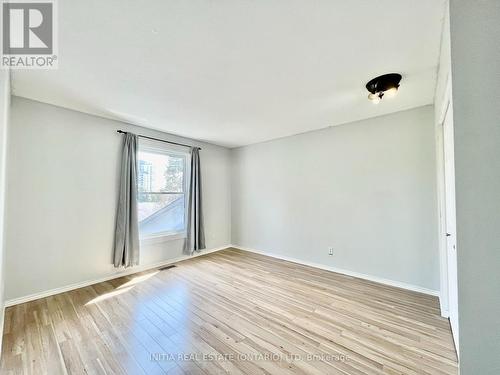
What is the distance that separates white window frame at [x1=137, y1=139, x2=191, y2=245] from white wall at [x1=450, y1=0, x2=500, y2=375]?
158 inches

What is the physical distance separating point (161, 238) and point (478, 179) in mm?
4216

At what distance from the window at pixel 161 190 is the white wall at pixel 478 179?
13.2ft

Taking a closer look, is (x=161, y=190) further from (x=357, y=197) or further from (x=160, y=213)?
(x=357, y=197)

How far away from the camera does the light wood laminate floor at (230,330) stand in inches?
63.5

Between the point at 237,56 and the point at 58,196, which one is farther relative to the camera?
the point at 58,196

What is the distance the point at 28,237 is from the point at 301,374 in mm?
3441

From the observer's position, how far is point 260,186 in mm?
4727

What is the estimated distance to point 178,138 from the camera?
4.27m

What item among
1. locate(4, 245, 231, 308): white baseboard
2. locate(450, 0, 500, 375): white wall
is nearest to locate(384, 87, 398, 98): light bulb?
locate(450, 0, 500, 375): white wall

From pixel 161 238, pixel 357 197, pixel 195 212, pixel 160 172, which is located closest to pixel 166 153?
pixel 160 172

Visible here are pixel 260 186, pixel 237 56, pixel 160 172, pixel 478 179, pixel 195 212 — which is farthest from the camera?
pixel 260 186

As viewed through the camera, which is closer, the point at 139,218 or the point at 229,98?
the point at 229,98

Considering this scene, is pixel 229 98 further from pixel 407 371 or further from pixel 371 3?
pixel 407 371

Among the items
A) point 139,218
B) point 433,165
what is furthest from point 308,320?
point 139,218
